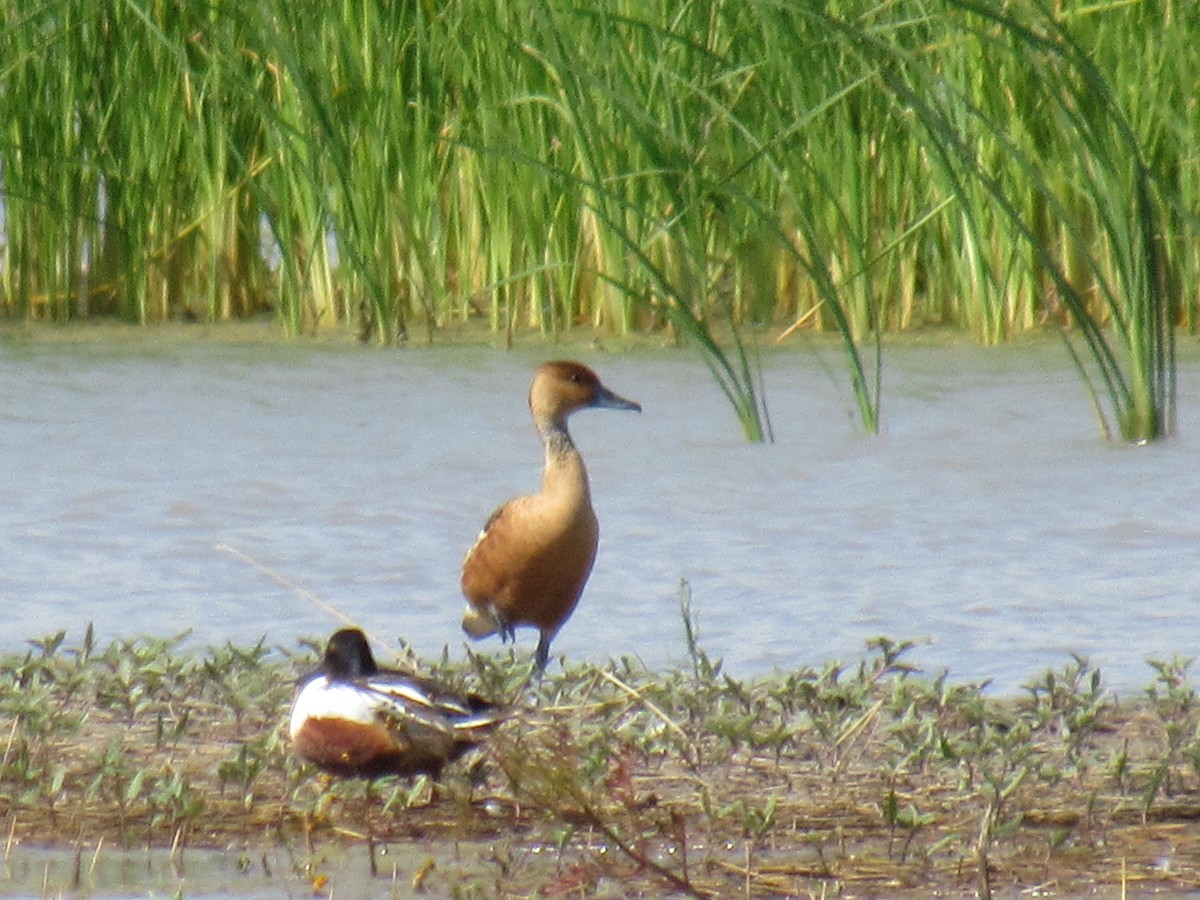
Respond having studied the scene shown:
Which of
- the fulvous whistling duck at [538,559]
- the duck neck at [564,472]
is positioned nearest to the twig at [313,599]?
the fulvous whistling duck at [538,559]

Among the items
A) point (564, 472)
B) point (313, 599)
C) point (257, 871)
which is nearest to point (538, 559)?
point (564, 472)

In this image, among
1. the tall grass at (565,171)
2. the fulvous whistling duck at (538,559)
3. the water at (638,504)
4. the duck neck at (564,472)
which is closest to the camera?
the fulvous whistling duck at (538,559)

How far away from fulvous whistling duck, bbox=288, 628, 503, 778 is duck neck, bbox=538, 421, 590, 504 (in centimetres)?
114

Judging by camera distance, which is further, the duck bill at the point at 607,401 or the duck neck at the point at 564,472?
the duck bill at the point at 607,401

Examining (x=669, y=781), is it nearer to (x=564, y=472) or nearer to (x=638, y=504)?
(x=564, y=472)

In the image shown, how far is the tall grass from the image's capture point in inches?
271

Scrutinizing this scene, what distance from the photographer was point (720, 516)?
5.88 metres

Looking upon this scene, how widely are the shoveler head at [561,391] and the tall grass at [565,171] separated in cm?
121

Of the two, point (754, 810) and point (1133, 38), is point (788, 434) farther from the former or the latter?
point (754, 810)

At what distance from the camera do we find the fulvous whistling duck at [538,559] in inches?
176

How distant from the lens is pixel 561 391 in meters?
5.14

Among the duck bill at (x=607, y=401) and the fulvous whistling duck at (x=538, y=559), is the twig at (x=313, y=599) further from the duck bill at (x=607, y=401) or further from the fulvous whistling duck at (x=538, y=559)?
the duck bill at (x=607, y=401)

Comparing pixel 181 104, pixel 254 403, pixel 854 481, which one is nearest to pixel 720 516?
pixel 854 481

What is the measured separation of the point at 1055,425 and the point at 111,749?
4.19 meters
